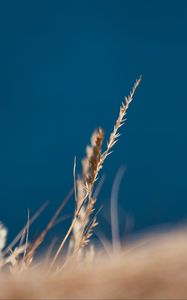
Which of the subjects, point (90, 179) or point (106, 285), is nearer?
A: point (106, 285)

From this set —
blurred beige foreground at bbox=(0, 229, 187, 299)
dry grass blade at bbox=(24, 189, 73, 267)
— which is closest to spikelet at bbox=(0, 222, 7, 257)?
dry grass blade at bbox=(24, 189, 73, 267)

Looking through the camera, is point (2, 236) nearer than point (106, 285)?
No

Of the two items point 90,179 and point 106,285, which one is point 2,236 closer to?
point 90,179

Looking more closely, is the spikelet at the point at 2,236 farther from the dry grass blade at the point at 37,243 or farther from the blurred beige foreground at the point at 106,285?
the blurred beige foreground at the point at 106,285

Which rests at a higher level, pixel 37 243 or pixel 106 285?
pixel 37 243

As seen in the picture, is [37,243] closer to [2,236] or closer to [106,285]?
[2,236]

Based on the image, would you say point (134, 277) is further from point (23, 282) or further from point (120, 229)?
point (120, 229)

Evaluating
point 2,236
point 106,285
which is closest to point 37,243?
point 2,236

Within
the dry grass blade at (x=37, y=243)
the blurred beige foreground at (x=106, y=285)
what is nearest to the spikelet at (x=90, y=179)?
the dry grass blade at (x=37, y=243)

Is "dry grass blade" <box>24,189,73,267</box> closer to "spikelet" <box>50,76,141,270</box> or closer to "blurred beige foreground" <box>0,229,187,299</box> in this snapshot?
"spikelet" <box>50,76,141,270</box>

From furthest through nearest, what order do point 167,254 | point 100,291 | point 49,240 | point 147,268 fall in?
point 49,240, point 167,254, point 147,268, point 100,291

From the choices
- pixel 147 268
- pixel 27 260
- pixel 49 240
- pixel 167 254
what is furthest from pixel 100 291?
pixel 49 240
